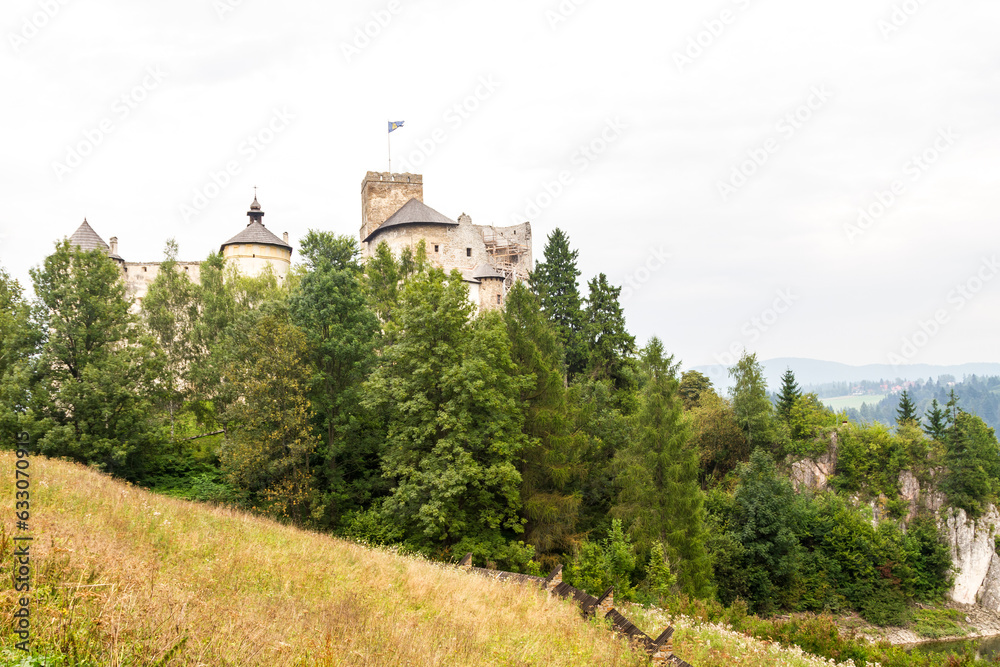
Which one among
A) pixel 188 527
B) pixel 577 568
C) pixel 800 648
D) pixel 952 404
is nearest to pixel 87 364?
pixel 188 527

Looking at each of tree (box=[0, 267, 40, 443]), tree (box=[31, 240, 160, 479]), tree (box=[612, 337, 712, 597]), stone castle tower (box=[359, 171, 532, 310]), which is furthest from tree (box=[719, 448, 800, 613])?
tree (box=[0, 267, 40, 443])

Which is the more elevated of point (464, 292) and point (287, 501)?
point (464, 292)

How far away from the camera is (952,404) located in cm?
4394

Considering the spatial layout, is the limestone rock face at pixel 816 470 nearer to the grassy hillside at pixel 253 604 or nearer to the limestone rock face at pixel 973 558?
the limestone rock face at pixel 973 558

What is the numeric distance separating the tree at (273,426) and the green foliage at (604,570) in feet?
34.6

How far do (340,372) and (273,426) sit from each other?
4.03 metres

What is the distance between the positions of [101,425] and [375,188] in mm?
33398

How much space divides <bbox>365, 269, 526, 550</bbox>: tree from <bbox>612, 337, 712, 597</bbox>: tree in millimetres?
5414

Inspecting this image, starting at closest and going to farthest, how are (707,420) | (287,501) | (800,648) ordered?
(800,648)
(287,501)
(707,420)

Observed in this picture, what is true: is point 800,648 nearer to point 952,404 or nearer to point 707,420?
point 707,420

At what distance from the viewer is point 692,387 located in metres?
55.0

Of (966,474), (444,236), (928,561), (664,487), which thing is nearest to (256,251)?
(444,236)

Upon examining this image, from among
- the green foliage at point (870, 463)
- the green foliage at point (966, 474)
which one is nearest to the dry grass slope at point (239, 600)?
the green foliage at point (870, 463)

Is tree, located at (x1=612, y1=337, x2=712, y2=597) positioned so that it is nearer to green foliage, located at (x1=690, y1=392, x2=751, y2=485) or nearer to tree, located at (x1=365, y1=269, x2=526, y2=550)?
tree, located at (x1=365, y1=269, x2=526, y2=550)
